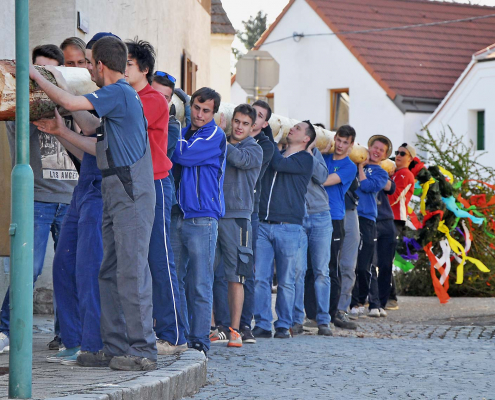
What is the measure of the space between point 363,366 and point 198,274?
1.37 m

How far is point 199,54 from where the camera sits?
60.6 ft

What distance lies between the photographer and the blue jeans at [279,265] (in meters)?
9.42

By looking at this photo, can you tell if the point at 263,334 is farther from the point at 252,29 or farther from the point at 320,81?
the point at 252,29

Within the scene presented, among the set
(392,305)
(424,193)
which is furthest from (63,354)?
(424,193)

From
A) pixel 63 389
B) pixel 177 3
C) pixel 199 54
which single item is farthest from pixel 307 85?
pixel 63 389

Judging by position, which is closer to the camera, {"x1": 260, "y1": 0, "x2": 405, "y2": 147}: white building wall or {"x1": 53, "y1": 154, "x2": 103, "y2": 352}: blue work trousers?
{"x1": 53, "y1": 154, "x2": 103, "y2": 352}: blue work trousers

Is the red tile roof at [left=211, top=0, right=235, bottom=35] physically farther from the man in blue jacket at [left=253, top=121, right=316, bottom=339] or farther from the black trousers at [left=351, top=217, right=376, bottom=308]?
the man in blue jacket at [left=253, top=121, right=316, bottom=339]

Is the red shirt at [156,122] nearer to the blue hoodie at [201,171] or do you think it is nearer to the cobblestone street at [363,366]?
the blue hoodie at [201,171]

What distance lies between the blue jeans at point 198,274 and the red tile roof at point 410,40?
86.4 ft

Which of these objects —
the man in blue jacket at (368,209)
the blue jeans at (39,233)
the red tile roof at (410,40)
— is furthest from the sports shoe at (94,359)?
the red tile roof at (410,40)

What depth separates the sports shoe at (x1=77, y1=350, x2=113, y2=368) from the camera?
Answer: 613cm

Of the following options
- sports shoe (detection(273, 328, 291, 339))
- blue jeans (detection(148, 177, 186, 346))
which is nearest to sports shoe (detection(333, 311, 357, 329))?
sports shoe (detection(273, 328, 291, 339))

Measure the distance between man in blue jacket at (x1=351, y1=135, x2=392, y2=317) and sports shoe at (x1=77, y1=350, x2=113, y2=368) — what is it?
6.36 meters

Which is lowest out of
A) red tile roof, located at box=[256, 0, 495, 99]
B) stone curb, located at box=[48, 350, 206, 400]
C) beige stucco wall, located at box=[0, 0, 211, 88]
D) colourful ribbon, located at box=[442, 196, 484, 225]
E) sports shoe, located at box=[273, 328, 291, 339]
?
sports shoe, located at box=[273, 328, 291, 339]
